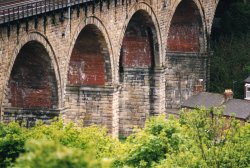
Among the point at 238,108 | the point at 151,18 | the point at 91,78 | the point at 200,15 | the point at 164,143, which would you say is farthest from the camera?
the point at 200,15

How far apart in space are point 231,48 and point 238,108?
15.5 metres

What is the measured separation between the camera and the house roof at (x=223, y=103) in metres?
54.0

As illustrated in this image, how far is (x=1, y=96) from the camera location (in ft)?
121

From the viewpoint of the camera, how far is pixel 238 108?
54.8 meters

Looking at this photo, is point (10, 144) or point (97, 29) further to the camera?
point (97, 29)

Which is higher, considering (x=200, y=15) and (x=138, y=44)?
(x=200, y=15)

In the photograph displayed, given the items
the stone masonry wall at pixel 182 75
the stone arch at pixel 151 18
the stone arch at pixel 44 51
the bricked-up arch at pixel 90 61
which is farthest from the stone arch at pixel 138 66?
the stone arch at pixel 44 51

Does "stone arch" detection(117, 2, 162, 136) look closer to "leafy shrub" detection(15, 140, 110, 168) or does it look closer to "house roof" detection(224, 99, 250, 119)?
"house roof" detection(224, 99, 250, 119)

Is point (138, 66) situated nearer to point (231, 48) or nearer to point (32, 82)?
point (32, 82)

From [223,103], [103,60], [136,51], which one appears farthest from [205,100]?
[103,60]

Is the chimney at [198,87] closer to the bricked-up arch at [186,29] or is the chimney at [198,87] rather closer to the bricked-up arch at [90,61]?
the bricked-up arch at [186,29]

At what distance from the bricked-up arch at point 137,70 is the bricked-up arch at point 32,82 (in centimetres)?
1312

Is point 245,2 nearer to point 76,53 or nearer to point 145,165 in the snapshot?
point 76,53

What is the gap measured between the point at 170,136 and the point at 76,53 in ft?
60.2
